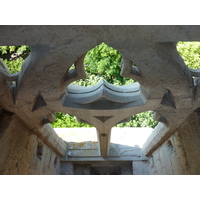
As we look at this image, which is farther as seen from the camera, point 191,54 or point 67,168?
point 191,54

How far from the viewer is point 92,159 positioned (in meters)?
5.62

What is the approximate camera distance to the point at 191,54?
25.1ft

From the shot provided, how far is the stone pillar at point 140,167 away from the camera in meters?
5.48

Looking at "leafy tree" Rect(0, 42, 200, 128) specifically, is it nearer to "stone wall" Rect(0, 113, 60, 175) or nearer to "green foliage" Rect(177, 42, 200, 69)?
"green foliage" Rect(177, 42, 200, 69)

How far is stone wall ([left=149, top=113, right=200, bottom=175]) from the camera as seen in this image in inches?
123

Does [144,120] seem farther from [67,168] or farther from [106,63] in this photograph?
[67,168]

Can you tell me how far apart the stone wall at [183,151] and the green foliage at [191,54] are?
407 cm

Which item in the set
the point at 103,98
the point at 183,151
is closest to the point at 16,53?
the point at 103,98

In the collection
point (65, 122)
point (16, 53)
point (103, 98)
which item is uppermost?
point (103, 98)

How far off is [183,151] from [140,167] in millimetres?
2201

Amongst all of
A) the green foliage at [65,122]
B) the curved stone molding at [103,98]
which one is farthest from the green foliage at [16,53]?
the curved stone molding at [103,98]

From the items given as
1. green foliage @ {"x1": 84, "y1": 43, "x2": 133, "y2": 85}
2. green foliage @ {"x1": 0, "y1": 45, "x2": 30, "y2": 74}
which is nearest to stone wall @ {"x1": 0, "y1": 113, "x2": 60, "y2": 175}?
green foliage @ {"x1": 84, "y1": 43, "x2": 133, "y2": 85}
